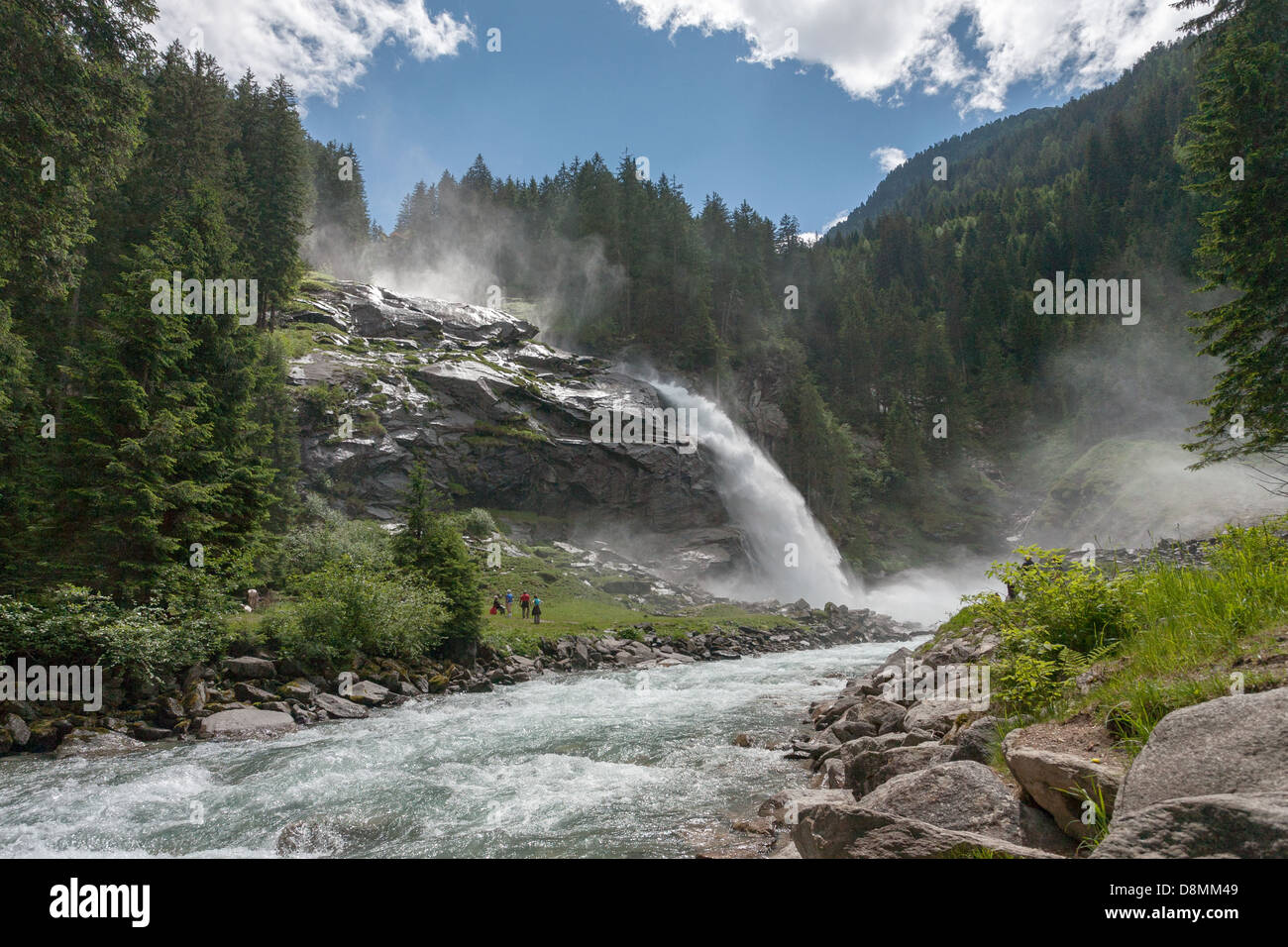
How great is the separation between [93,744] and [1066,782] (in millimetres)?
16665

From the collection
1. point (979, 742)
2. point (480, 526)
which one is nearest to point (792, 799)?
point (979, 742)

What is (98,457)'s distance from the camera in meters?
17.0

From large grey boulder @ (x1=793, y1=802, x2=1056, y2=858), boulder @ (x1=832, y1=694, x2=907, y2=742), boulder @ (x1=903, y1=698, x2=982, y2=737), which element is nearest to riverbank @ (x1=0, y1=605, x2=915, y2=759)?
boulder @ (x1=832, y1=694, x2=907, y2=742)

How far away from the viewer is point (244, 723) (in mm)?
14453

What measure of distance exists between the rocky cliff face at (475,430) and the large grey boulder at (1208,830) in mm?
45150

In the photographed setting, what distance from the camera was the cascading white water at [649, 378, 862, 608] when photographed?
182 feet

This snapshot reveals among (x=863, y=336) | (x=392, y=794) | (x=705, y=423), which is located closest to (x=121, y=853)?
(x=392, y=794)

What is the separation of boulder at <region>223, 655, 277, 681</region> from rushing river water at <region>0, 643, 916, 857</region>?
137 inches

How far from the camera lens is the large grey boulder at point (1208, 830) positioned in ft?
8.09

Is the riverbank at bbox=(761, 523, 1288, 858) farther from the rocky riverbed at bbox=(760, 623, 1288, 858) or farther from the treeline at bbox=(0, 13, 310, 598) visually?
the treeline at bbox=(0, 13, 310, 598)

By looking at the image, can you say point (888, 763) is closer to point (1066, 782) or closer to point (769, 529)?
point (1066, 782)
